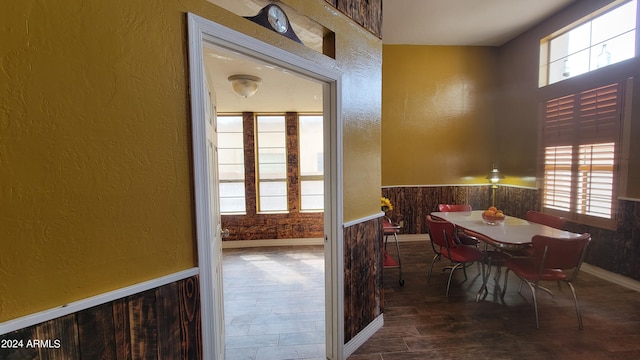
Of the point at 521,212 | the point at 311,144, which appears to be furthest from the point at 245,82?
the point at 521,212

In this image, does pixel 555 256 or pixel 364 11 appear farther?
pixel 555 256

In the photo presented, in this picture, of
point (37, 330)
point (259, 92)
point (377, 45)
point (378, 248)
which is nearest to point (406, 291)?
point (378, 248)

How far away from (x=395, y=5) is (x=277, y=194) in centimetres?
361

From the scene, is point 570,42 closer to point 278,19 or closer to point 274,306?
point 278,19

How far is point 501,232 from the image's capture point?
97.7 inches

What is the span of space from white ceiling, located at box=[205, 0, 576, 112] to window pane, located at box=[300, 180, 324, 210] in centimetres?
140

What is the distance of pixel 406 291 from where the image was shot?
287cm

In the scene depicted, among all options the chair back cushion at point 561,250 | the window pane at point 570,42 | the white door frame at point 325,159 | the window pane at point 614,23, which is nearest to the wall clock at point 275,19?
the white door frame at point 325,159

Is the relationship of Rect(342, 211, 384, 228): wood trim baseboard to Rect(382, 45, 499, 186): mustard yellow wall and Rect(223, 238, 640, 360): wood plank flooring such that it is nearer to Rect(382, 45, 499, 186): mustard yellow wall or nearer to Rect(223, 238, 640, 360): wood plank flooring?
Rect(223, 238, 640, 360): wood plank flooring

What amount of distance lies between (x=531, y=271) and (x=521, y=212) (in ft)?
8.67

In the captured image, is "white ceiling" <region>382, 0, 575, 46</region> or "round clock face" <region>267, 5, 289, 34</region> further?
"white ceiling" <region>382, 0, 575, 46</region>

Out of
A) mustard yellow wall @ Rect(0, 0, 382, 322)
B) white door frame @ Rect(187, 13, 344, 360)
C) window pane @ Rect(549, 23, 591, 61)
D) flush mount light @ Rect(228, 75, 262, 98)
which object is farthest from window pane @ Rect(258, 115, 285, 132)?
window pane @ Rect(549, 23, 591, 61)

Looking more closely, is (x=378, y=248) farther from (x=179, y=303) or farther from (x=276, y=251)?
(x=276, y=251)

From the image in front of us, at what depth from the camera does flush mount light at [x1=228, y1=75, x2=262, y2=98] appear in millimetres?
2754
